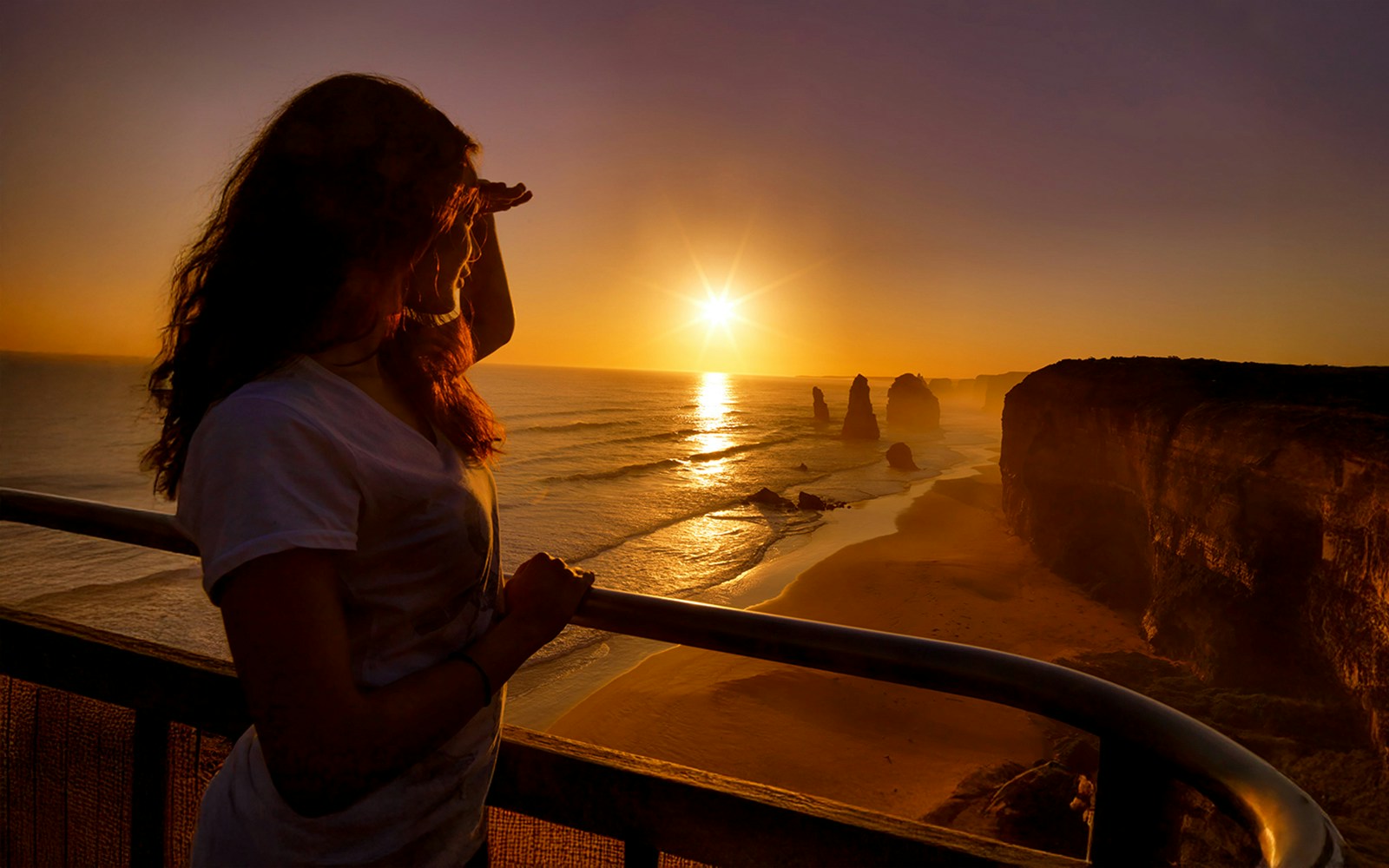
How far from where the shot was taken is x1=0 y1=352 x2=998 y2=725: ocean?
12.1m

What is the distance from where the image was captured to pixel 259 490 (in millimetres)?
649

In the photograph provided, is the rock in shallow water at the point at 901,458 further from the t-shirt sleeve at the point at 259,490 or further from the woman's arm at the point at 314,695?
the t-shirt sleeve at the point at 259,490

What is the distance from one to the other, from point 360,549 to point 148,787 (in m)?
1.41

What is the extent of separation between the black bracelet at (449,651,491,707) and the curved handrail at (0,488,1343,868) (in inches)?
9.2

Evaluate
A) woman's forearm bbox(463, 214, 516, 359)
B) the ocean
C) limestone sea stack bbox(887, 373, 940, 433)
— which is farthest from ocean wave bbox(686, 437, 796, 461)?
woman's forearm bbox(463, 214, 516, 359)

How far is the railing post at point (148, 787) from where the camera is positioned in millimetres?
1581

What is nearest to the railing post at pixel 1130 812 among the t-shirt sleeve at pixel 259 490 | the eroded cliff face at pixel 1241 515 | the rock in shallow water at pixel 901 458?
the t-shirt sleeve at pixel 259 490

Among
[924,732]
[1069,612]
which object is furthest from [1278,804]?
[1069,612]

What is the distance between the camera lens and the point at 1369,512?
8227 millimetres

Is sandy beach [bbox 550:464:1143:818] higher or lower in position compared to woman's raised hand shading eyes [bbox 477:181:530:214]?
lower

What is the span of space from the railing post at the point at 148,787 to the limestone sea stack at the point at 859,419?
5991 centimetres

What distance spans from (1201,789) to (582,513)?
22593 mm

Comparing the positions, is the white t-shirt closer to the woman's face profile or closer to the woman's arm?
the woman's arm

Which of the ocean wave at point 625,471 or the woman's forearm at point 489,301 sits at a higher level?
the woman's forearm at point 489,301
